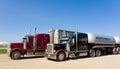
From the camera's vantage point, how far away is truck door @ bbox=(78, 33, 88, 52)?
64.0ft

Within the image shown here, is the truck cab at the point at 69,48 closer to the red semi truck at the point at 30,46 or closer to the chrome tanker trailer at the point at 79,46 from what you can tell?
the chrome tanker trailer at the point at 79,46

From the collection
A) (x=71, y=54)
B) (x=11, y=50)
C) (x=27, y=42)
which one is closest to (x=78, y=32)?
(x=71, y=54)

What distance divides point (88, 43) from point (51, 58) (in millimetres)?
5576

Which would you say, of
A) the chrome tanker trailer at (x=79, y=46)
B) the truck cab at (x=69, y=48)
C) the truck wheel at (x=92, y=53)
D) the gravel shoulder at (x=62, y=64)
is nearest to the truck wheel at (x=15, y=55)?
the gravel shoulder at (x=62, y=64)

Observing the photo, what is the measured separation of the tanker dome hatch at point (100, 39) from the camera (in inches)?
827

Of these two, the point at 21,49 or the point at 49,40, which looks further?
the point at 49,40

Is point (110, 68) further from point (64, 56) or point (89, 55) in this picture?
point (89, 55)

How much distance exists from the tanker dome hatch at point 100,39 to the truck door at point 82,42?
2.44ft

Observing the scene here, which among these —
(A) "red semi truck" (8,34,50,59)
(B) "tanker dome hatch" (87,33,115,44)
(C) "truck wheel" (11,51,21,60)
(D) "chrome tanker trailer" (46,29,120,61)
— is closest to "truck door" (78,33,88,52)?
(D) "chrome tanker trailer" (46,29,120,61)

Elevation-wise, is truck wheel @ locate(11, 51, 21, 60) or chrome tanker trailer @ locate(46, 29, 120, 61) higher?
chrome tanker trailer @ locate(46, 29, 120, 61)

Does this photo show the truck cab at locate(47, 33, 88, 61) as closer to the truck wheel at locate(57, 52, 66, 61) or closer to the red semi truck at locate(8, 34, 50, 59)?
the truck wheel at locate(57, 52, 66, 61)

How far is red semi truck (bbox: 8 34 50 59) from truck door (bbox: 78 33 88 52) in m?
4.10

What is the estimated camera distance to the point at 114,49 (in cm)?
2578

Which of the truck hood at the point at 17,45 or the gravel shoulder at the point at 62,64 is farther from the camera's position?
the truck hood at the point at 17,45
